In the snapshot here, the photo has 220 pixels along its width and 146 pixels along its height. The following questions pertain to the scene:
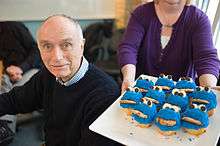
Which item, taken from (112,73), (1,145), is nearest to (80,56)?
(1,145)

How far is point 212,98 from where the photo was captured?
3.56 feet

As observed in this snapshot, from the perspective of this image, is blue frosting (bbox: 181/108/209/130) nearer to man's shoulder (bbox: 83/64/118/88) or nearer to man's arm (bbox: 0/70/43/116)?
man's shoulder (bbox: 83/64/118/88)

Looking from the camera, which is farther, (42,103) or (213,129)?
(42,103)

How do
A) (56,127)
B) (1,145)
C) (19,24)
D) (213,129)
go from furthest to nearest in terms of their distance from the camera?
(19,24), (1,145), (56,127), (213,129)

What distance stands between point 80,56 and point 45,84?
0.24 meters

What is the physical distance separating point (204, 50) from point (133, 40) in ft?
1.36

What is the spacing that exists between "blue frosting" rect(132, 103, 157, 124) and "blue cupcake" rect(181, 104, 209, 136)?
0.10m

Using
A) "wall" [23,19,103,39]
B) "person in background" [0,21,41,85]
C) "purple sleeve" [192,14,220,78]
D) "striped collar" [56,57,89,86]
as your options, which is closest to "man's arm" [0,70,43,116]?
"striped collar" [56,57,89,86]

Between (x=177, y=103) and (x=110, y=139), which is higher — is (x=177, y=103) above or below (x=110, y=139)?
above

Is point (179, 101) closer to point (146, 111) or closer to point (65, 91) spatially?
point (146, 111)

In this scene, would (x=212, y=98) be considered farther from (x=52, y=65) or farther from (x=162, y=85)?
(x=52, y=65)

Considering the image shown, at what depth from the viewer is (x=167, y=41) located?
171 cm

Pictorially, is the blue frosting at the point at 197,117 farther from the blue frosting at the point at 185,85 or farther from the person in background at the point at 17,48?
the person in background at the point at 17,48

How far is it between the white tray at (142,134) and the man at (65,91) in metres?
0.08
